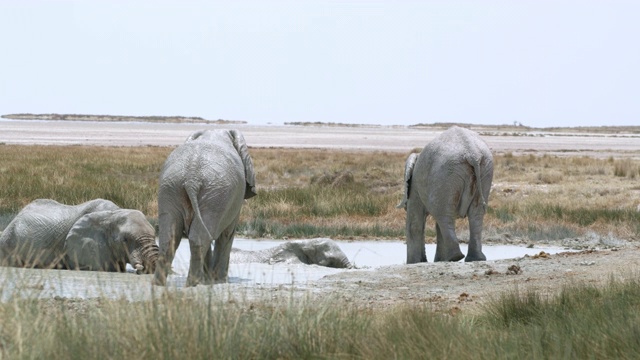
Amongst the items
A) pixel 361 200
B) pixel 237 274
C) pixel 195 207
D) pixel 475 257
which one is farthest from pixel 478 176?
pixel 361 200

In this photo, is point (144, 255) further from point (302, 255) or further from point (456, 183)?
point (456, 183)

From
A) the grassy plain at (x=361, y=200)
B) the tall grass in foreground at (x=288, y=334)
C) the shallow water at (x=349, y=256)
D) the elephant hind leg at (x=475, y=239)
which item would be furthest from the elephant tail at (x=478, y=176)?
the tall grass in foreground at (x=288, y=334)

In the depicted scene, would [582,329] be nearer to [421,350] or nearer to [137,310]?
[421,350]

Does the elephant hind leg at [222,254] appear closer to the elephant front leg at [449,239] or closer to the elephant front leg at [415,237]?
the elephant front leg at [449,239]

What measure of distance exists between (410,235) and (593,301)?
6231 mm

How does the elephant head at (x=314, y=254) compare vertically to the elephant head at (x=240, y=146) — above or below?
below

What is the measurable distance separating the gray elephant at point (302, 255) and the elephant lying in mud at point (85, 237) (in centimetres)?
192

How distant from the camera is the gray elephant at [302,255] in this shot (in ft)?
45.4

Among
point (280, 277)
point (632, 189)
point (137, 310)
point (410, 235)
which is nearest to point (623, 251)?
point (410, 235)

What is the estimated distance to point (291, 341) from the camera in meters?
6.53

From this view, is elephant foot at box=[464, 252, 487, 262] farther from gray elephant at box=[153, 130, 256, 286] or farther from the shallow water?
gray elephant at box=[153, 130, 256, 286]

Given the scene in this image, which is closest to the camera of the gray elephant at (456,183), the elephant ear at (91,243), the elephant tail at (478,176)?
the elephant ear at (91,243)

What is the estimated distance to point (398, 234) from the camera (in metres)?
17.5

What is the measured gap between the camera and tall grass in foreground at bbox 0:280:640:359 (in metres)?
5.97
